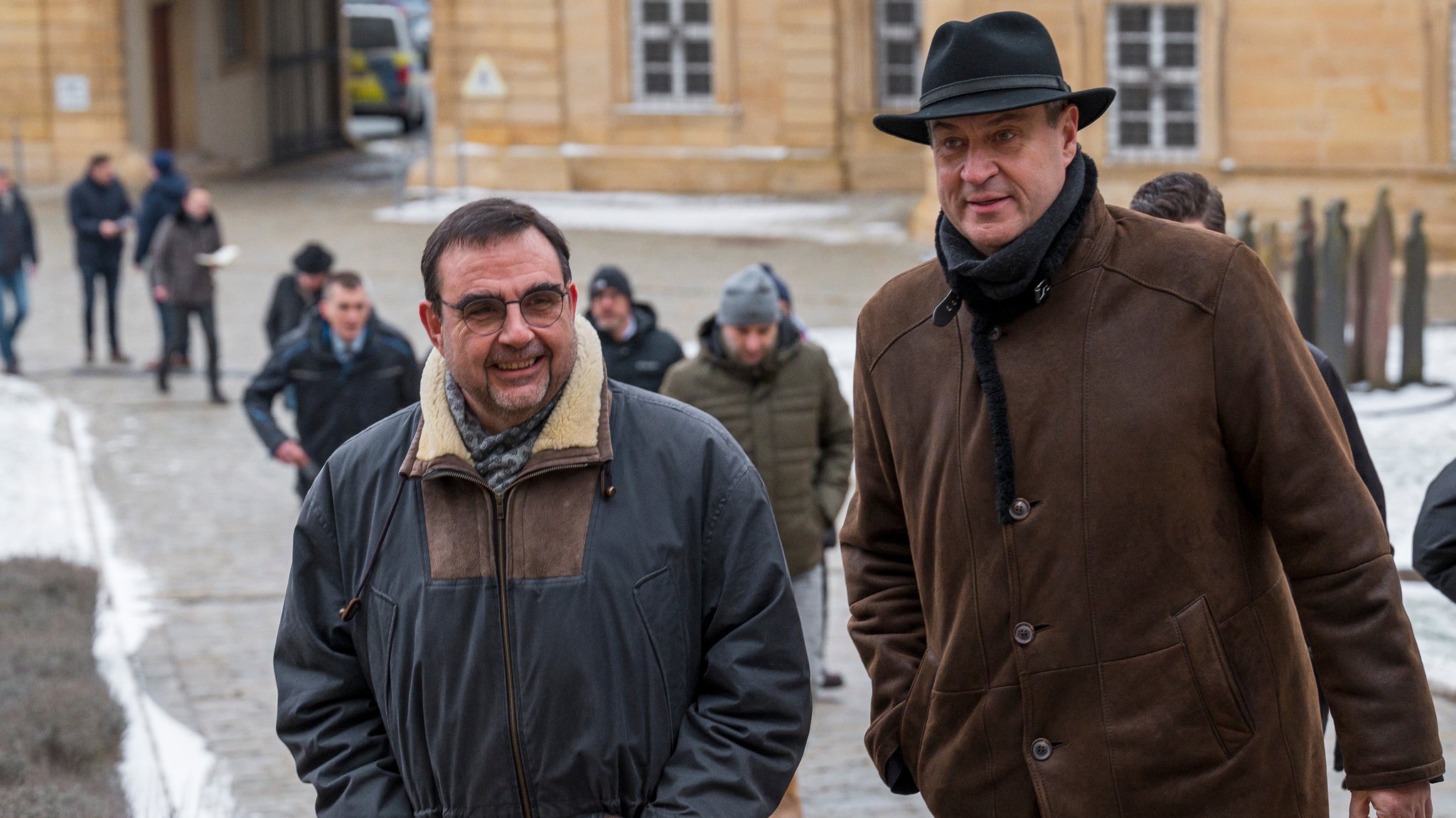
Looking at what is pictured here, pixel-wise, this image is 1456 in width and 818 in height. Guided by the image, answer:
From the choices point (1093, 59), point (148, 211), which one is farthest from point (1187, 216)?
point (1093, 59)

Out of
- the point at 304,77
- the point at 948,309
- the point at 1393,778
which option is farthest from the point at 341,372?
the point at 304,77

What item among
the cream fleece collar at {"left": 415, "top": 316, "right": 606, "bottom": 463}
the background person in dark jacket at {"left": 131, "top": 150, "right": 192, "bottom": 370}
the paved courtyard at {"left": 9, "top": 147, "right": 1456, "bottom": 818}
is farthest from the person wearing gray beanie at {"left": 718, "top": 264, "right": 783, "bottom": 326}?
the background person in dark jacket at {"left": 131, "top": 150, "right": 192, "bottom": 370}

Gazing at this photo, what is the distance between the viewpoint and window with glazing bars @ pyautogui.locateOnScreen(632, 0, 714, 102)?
1039 inches

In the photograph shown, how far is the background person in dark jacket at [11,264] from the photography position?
16.0 meters

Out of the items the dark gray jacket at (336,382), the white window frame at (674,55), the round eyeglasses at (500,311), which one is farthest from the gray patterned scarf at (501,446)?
the white window frame at (674,55)

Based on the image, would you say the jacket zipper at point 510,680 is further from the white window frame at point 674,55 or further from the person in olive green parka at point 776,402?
the white window frame at point 674,55

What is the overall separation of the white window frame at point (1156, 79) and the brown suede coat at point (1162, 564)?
1817 cm

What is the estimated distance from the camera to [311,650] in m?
3.52

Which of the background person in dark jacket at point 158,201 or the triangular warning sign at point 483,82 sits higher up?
the triangular warning sign at point 483,82

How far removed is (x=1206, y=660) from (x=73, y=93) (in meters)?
28.1

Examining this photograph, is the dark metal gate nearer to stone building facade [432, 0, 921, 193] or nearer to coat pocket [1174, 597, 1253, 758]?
stone building facade [432, 0, 921, 193]

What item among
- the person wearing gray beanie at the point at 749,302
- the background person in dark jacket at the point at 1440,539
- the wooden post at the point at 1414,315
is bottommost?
the wooden post at the point at 1414,315

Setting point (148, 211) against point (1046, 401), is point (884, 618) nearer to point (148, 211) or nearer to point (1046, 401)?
point (1046, 401)

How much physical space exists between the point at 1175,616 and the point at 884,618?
593mm
